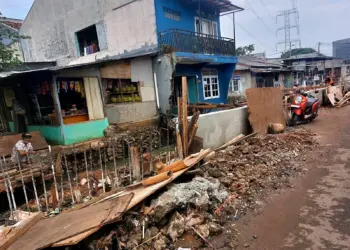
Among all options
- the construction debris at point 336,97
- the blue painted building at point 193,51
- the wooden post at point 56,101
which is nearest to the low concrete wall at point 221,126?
the blue painted building at point 193,51

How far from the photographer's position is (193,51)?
40.1 feet

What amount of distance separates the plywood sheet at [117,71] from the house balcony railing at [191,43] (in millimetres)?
1987

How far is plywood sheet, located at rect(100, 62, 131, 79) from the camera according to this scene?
10148 mm

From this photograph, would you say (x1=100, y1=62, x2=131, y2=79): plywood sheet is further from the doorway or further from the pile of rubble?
the pile of rubble

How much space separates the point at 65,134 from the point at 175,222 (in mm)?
6548

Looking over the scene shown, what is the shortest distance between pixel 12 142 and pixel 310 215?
9040mm

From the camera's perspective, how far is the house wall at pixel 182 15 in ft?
38.2

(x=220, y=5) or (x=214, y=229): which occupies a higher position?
(x=220, y=5)

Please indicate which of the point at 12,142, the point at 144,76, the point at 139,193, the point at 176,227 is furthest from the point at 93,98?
the point at 176,227

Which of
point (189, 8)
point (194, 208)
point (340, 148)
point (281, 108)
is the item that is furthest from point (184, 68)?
point (194, 208)

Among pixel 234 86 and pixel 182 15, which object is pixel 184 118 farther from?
pixel 234 86

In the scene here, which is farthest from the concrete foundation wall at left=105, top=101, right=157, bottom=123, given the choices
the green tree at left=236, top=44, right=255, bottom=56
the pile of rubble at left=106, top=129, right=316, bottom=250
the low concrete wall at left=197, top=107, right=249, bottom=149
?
the green tree at left=236, top=44, right=255, bottom=56

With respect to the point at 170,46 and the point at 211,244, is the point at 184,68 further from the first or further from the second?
the point at 211,244

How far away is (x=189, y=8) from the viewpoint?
533 inches
